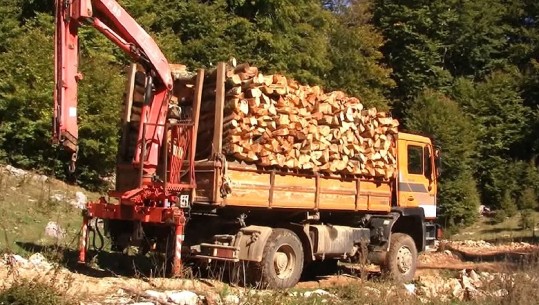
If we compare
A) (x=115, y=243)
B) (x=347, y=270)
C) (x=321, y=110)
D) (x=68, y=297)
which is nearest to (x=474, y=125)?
(x=347, y=270)

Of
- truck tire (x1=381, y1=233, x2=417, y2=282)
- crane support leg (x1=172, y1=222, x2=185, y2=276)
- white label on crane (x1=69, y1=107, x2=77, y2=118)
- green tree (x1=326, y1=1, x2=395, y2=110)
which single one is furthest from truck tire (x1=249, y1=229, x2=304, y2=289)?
green tree (x1=326, y1=1, x2=395, y2=110)

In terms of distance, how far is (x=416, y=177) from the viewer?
51.1ft

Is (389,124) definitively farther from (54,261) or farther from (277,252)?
(54,261)

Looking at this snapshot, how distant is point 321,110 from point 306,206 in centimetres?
173

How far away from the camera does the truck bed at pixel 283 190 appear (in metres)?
10.9

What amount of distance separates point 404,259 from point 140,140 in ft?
20.6

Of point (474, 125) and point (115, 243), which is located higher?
point (474, 125)

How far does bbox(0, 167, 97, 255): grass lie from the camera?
13.3m

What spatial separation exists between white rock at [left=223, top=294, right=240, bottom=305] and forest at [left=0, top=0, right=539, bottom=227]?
12.3 meters

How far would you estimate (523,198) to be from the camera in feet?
114

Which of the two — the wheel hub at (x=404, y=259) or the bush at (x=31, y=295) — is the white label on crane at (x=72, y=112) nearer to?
the bush at (x=31, y=295)

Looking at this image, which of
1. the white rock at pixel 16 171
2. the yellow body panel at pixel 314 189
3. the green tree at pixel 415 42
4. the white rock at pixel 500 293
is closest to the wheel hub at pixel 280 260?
the yellow body panel at pixel 314 189

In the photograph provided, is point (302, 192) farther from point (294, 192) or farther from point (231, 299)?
point (231, 299)

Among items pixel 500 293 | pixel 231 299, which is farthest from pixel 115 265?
pixel 500 293
